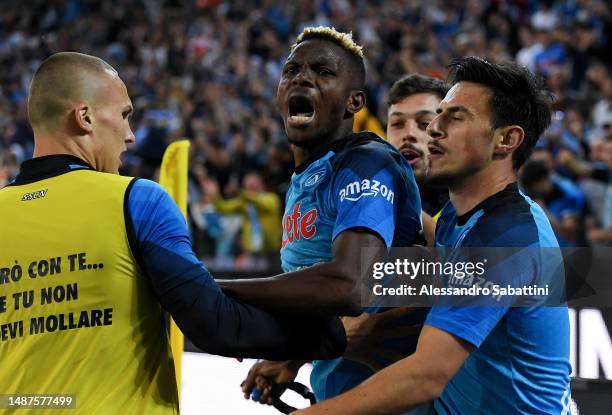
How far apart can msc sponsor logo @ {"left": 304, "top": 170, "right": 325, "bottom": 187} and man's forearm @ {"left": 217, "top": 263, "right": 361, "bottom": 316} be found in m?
Result: 0.60

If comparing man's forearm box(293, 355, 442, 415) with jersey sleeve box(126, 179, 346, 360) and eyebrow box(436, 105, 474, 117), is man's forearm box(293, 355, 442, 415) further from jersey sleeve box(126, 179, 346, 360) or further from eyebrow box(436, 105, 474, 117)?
eyebrow box(436, 105, 474, 117)

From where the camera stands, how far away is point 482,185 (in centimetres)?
279

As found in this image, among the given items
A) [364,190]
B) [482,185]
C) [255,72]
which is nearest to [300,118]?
[364,190]

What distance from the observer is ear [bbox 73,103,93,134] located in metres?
2.56

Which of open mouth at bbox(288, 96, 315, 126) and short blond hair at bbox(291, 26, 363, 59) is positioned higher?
short blond hair at bbox(291, 26, 363, 59)

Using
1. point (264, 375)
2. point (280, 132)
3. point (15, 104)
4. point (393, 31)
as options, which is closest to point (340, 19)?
point (393, 31)

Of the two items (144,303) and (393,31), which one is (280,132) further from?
(144,303)

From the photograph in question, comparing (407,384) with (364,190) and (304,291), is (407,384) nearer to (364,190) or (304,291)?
(304,291)

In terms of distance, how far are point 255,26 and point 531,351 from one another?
1431 cm

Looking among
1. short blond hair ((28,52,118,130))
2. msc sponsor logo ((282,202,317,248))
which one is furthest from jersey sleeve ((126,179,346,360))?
msc sponsor logo ((282,202,317,248))

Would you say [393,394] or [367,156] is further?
[367,156]

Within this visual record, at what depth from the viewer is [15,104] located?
15602 mm

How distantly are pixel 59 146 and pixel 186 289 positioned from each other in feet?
2.04

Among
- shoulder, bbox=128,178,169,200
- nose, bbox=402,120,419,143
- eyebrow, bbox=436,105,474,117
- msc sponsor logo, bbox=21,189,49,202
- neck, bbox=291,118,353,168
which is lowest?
shoulder, bbox=128,178,169,200
